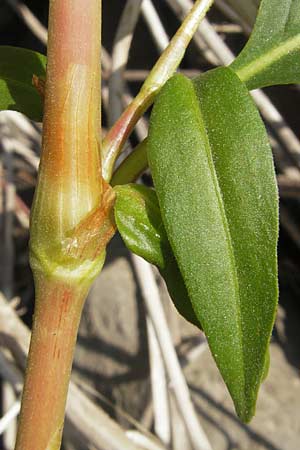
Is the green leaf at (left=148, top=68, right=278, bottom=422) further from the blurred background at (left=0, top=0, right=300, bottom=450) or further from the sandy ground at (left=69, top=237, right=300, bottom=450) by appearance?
the sandy ground at (left=69, top=237, right=300, bottom=450)

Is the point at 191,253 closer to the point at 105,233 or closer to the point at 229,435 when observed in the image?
the point at 105,233

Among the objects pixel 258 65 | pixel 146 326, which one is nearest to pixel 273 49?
pixel 258 65

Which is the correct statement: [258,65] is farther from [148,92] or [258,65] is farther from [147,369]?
[147,369]

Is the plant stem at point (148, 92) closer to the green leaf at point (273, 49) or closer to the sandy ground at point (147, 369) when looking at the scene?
the green leaf at point (273, 49)

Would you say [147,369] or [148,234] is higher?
[148,234]

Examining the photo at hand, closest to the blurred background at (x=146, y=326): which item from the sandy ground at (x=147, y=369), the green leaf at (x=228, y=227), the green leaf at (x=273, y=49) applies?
the sandy ground at (x=147, y=369)

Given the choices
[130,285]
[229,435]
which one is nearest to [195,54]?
[130,285]
